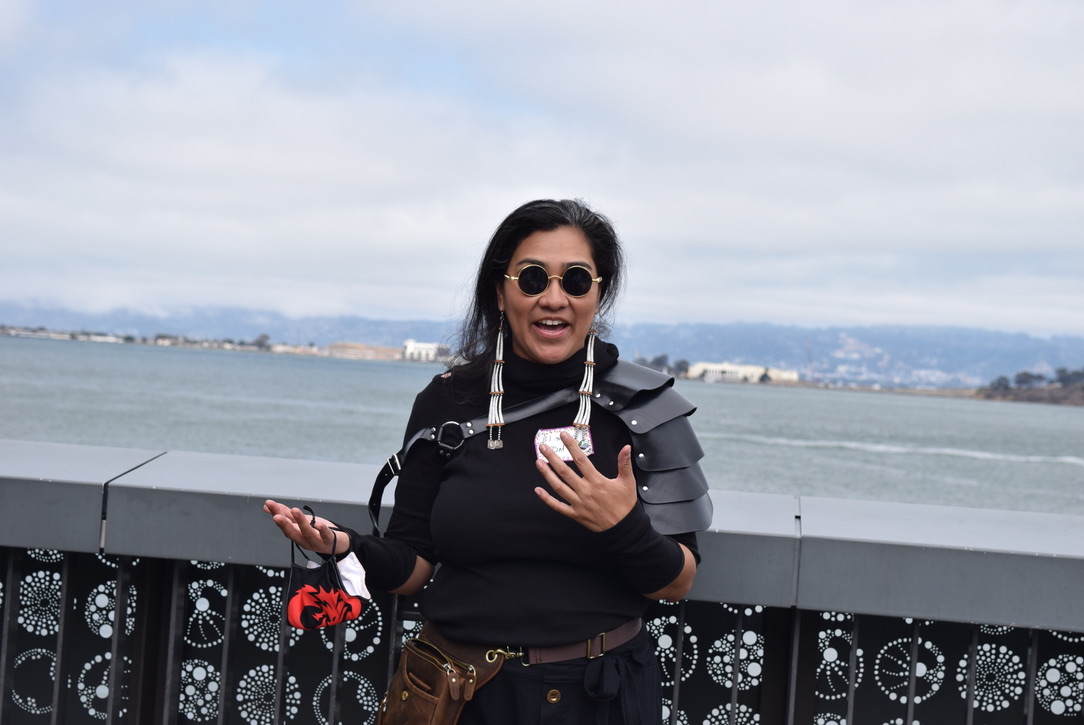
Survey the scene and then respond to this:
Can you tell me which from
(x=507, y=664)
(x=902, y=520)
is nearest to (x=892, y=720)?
(x=902, y=520)

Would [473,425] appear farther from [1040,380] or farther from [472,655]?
[1040,380]

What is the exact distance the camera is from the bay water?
53.8 meters

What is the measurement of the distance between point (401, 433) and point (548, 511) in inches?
2401

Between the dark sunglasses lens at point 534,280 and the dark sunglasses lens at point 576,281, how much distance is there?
0.04 meters

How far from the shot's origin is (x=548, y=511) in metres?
2.30

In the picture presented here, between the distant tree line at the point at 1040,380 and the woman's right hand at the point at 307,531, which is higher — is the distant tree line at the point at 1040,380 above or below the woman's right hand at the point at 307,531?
above

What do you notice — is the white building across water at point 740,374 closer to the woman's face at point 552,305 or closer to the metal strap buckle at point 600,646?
the woman's face at point 552,305

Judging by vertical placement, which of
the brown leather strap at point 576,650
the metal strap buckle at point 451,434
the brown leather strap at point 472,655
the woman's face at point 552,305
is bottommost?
the brown leather strap at point 472,655

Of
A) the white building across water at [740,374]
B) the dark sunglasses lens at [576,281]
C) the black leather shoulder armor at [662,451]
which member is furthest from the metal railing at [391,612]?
the white building across water at [740,374]

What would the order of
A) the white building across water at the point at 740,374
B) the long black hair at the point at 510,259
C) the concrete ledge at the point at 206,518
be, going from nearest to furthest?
1. the long black hair at the point at 510,259
2. the concrete ledge at the point at 206,518
3. the white building across water at the point at 740,374

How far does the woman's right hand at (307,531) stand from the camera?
233 centimetres

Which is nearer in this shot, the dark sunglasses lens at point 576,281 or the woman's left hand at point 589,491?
the woman's left hand at point 589,491

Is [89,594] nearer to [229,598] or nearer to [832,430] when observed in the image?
[229,598]

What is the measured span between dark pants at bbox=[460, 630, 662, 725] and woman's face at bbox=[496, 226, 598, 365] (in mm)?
708
